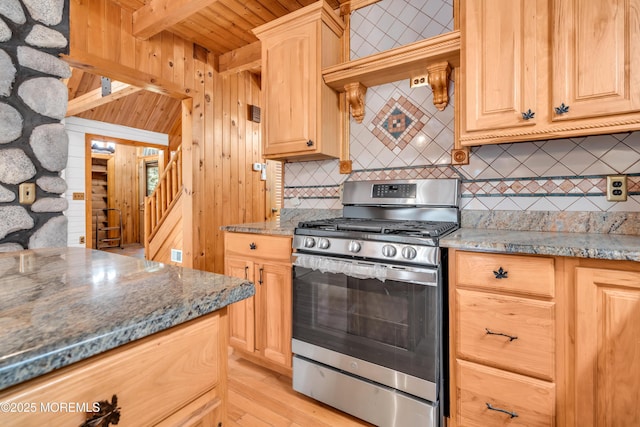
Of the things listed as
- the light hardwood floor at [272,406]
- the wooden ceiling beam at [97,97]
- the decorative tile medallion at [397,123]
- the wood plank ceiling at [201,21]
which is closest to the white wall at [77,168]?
the wooden ceiling beam at [97,97]

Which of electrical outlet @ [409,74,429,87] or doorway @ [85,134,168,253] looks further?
doorway @ [85,134,168,253]

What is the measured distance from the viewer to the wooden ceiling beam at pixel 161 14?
2.24 meters

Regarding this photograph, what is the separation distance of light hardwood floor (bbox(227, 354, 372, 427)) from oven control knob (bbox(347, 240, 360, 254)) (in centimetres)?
94

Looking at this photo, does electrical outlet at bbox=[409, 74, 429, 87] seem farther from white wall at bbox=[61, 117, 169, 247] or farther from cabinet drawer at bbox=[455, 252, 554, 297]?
white wall at bbox=[61, 117, 169, 247]

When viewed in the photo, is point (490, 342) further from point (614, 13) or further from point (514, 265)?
point (614, 13)

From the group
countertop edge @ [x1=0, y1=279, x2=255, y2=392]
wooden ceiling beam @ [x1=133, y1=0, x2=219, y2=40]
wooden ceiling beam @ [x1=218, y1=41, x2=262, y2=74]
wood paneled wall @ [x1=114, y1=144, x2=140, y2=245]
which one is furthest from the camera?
wood paneled wall @ [x1=114, y1=144, x2=140, y2=245]

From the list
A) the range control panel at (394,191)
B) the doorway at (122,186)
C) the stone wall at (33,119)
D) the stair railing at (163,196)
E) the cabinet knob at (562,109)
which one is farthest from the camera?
the doorway at (122,186)

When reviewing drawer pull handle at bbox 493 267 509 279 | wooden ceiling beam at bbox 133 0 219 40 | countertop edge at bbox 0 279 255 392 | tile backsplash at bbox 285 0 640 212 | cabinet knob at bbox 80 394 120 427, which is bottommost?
cabinet knob at bbox 80 394 120 427

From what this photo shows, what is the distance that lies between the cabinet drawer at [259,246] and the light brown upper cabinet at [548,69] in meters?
1.22

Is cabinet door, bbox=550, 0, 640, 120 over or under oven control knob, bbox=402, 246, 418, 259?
over

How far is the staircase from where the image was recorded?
4156mm

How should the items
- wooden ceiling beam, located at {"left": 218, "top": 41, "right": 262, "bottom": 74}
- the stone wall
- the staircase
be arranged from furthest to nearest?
the staircase < wooden ceiling beam, located at {"left": 218, "top": 41, "right": 262, "bottom": 74} < the stone wall

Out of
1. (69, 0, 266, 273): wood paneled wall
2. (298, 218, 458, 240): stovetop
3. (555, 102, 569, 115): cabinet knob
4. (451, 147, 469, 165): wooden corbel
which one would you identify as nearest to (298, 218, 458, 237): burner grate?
(298, 218, 458, 240): stovetop

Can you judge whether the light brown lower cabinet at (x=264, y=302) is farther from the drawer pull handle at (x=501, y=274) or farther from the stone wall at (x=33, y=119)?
the drawer pull handle at (x=501, y=274)
